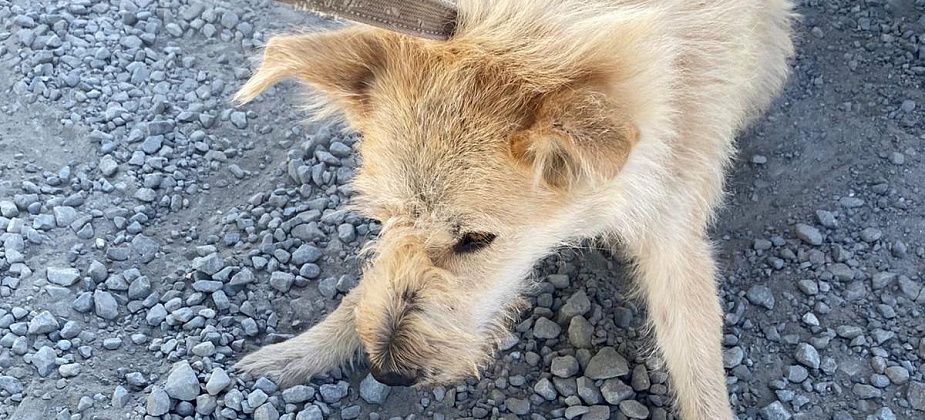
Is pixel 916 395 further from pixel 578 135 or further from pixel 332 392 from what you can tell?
pixel 332 392

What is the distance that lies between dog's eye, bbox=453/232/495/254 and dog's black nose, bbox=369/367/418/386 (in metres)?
0.56

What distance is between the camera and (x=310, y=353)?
4098mm

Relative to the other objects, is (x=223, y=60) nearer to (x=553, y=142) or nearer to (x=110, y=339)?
(x=110, y=339)

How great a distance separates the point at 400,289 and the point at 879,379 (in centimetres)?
232

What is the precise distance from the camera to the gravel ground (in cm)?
396

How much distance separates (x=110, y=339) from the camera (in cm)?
405

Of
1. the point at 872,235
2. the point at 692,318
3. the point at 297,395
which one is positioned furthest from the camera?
the point at 872,235

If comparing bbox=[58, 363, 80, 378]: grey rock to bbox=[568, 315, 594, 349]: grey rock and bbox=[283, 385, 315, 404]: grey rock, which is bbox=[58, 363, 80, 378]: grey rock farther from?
bbox=[568, 315, 594, 349]: grey rock

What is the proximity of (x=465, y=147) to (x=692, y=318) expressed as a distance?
4.93ft

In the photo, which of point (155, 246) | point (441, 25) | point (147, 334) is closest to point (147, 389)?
point (147, 334)

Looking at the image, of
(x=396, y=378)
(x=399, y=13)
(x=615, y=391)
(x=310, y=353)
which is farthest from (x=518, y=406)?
(x=399, y=13)

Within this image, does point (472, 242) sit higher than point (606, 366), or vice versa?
point (472, 242)

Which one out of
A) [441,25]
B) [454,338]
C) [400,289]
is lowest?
[454,338]

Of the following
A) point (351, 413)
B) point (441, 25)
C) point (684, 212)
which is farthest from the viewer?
point (351, 413)
